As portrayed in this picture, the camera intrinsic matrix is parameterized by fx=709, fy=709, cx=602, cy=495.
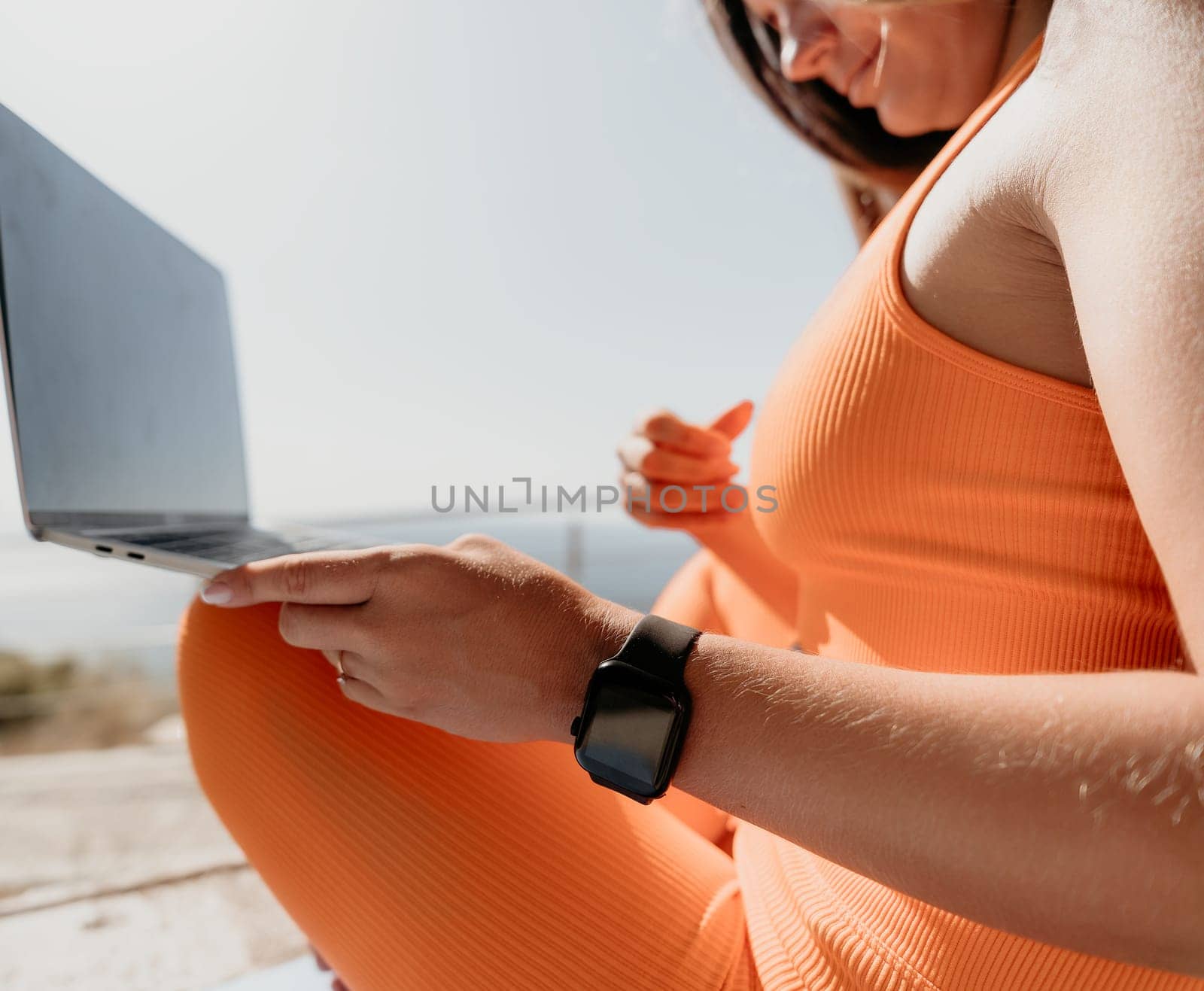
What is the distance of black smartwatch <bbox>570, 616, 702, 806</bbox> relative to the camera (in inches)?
16.3

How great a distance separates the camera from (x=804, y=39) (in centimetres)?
100

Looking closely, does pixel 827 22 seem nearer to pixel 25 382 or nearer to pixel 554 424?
pixel 25 382

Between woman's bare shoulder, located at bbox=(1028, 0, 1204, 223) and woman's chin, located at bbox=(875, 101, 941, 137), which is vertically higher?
woman's chin, located at bbox=(875, 101, 941, 137)

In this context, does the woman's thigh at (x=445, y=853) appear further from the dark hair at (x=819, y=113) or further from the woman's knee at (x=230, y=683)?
the dark hair at (x=819, y=113)

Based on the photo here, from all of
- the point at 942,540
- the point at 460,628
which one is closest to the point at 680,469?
the point at 942,540

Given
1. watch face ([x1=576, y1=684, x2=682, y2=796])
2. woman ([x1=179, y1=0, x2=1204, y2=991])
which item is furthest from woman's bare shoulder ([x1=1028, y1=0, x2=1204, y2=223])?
watch face ([x1=576, y1=684, x2=682, y2=796])

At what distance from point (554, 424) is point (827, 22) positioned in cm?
1678

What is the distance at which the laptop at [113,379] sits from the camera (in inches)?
23.7

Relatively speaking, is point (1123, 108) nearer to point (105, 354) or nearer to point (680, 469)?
point (680, 469)

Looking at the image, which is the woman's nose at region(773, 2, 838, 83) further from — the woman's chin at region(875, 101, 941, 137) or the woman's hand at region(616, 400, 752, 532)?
the woman's hand at region(616, 400, 752, 532)

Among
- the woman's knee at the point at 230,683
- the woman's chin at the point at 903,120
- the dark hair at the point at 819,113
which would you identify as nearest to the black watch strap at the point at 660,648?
the woman's knee at the point at 230,683

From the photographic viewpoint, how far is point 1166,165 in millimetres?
326

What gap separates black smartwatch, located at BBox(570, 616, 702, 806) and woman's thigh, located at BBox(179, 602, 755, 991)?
164 millimetres

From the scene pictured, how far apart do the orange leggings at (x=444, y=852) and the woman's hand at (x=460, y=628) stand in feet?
0.33
